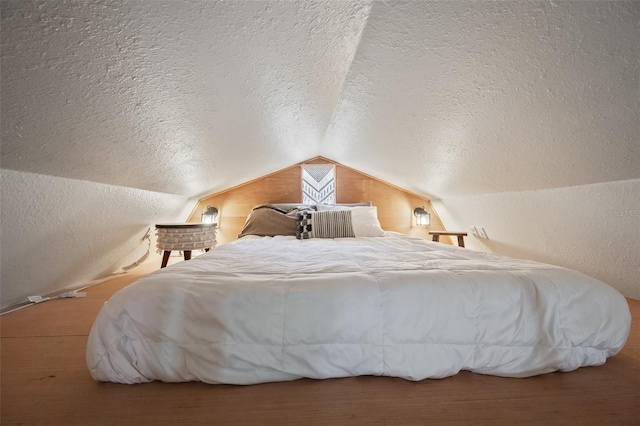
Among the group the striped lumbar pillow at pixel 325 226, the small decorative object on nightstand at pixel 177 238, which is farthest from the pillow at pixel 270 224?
the small decorative object on nightstand at pixel 177 238

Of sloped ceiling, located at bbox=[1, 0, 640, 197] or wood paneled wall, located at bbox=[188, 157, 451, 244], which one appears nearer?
sloped ceiling, located at bbox=[1, 0, 640, 197]

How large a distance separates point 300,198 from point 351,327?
8.60 feet

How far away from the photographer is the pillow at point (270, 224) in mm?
2365

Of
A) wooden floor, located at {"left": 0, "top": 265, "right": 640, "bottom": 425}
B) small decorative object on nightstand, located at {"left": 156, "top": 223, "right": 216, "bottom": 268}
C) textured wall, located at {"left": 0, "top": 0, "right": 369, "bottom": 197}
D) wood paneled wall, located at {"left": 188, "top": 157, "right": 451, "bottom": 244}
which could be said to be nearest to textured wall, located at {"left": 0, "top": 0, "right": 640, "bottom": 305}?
textured wall, located at {"left": 0, "top": 0, "right": 369, "bottom": 197}

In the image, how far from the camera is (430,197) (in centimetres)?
328

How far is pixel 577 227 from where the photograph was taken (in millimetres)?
1704

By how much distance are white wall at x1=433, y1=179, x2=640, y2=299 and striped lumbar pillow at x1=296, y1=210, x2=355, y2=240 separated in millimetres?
1493

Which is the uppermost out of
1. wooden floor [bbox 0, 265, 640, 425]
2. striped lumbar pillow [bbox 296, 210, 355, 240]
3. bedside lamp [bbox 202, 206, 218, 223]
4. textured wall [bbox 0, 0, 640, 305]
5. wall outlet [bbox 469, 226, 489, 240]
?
textured wall [bbox 0, 0, 640, 305]

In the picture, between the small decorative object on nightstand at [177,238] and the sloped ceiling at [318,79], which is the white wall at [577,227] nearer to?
the sloped ceiling at [318,79]

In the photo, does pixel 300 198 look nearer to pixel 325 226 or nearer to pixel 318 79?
pixel 325 226

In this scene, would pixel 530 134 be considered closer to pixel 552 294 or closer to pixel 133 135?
pixel 552 294

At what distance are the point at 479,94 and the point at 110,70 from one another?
174 centimetres

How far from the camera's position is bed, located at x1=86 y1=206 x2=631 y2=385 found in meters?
0.73

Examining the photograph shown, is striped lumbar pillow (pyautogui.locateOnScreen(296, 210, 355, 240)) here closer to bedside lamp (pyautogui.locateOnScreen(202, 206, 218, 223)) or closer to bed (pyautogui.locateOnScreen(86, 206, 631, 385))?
bed (pyautogui.locateOnScreen(86, 206, 631, 385))
